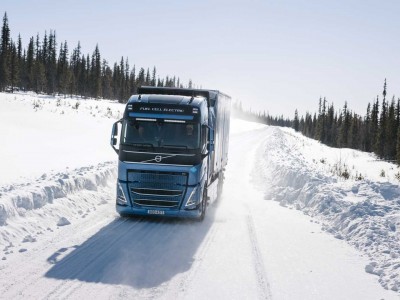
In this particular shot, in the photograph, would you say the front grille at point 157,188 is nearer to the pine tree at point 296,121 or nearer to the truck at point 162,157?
the truck at point 162,157

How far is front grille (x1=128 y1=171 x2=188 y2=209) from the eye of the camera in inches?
410

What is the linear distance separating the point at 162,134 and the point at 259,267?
449cm

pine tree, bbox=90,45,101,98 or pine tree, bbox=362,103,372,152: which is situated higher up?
pine tree, bbox=90,45,101,98

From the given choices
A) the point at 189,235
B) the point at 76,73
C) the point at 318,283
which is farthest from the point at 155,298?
the point at 76,73

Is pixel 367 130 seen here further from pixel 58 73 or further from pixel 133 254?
pixel 133 254

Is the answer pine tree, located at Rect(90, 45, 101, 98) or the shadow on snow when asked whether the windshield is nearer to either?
the shadow on snow

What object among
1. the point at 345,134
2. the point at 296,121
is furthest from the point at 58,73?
the point at 296,121

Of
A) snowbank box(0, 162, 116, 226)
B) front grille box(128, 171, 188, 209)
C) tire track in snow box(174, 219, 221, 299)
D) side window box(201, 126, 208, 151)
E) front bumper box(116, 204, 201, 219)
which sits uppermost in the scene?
side window box(201, 126, 208, 151)

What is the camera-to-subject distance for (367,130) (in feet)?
348

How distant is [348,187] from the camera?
46.9 feet

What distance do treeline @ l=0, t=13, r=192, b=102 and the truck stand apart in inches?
2860

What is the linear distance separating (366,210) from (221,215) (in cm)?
397

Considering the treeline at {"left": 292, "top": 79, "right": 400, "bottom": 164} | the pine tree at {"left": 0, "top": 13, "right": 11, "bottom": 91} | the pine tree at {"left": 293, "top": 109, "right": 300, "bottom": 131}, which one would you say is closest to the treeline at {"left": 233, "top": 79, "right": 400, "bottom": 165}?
the treeline at {"left": 292, "top": 79, "right": 400, "bottom": 164}

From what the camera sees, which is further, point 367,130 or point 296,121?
point 296,121
